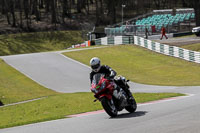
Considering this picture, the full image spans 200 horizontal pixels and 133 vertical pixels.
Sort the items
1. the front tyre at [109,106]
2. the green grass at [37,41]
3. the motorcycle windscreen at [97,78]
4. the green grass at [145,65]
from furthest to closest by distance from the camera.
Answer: the green grass at [37,41] → the green grass at [145,65] → the motorcycle windscreen at [97,78] → the front tyre at [109,106]

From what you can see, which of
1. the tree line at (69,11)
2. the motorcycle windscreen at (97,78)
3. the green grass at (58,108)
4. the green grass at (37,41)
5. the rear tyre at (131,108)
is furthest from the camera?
the tree line at (69,11)

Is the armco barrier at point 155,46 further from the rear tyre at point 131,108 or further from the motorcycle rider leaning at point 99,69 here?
the motorcycle rider leaning at point 99,69

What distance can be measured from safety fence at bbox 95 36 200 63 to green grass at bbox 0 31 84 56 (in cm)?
1950

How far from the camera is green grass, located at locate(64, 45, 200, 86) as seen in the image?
2811 centimetres

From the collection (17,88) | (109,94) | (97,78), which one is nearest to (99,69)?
(97,78)

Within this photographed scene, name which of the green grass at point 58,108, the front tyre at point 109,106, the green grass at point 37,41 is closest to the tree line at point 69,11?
the green grass at point 37,41

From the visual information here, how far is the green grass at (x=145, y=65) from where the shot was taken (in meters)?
28.1

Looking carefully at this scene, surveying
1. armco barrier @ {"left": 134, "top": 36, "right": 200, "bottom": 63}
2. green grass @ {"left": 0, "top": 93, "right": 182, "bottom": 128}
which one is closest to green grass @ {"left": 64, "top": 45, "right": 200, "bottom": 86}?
armco barrier @ {"left": 134, "top": 36, "right": 200, "bottom": 63}

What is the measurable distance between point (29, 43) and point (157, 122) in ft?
212

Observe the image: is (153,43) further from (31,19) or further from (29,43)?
(31,19)

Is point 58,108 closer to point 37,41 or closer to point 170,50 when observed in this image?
point 170,50

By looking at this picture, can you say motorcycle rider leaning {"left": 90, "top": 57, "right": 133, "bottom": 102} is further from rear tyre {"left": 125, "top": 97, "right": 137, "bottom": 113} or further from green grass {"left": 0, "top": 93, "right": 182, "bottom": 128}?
green grass {"left": 0, "top": 93, "right": 182, "bottom": 128}

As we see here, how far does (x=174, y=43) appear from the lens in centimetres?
4216

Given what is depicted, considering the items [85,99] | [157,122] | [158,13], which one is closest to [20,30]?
[158,13]
